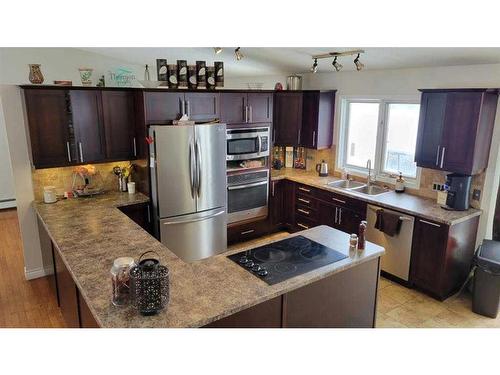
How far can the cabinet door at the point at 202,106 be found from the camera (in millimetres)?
4262

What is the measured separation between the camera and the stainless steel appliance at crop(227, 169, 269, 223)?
4.89 metres

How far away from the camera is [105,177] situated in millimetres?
4398

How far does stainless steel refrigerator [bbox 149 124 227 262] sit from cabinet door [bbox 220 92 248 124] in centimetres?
35

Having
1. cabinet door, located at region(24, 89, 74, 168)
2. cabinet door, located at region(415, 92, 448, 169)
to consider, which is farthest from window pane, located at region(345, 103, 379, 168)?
cabinet door, located at region(24, 89, 74, 168)

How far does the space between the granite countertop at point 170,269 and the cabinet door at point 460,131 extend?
164cm

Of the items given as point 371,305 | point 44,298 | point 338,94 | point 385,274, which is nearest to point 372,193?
point 385,274

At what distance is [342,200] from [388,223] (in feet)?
2.36

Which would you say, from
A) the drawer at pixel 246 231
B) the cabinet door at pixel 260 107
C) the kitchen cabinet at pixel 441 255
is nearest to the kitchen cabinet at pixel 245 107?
the cabinet door at pixel 260 107

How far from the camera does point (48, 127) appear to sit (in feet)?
12.3

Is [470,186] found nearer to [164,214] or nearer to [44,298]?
[164,214]

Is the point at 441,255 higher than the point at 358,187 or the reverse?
the reverse

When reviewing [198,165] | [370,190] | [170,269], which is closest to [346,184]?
[370,190]

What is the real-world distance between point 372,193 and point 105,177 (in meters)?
3.30

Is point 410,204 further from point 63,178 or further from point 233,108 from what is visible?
point 63,178
